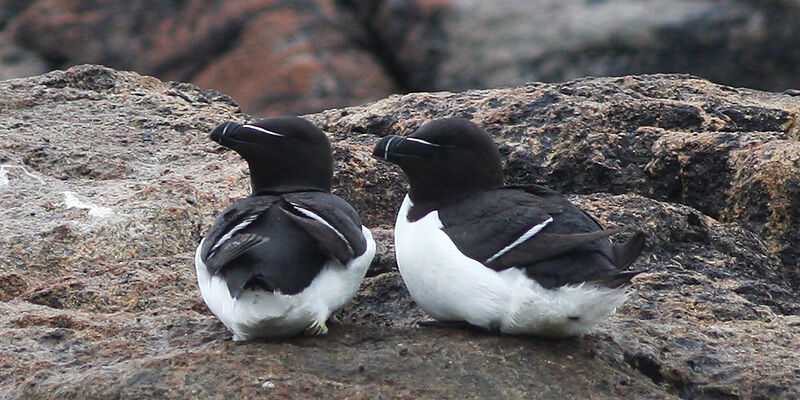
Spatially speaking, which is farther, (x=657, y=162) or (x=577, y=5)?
(x=577, y=5)

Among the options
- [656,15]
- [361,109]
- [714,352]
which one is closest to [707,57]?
[656,15]

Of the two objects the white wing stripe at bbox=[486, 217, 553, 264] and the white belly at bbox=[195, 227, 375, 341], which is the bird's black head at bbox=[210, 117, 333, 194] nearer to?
the white belly at bbox=[195, 227, 375, 341]

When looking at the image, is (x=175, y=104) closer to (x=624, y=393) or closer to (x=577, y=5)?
(x=624, y=393)

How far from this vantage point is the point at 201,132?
30.3 feet

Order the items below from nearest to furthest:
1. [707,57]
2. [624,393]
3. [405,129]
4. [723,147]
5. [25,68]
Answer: [624,393] < [723,147] < [405,129] < [707,57] < [25,68]

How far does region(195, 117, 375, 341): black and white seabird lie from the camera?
20.0 ft

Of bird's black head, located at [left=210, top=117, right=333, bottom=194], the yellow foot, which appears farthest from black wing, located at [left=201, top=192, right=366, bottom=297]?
bird's black head, located at [left=210, top=117, right=333, bottom=194]

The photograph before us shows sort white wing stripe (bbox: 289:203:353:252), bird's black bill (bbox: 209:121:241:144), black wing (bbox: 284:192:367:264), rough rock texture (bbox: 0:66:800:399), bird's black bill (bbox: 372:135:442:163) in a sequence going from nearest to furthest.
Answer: rough rock texture (bbox: 0:66:800:399) → black wing (bbox: 284:192:367:264) → white wing stripe (bbox: 289:203:353:252) → bird's black bill (bbox: 372:135:442:163) → bird's black bill (bbox: 209:121:241:144)

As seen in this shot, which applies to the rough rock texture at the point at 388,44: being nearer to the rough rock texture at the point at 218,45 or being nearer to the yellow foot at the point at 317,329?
the rough rock texture at the point at 218,45

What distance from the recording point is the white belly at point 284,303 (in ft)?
20.0

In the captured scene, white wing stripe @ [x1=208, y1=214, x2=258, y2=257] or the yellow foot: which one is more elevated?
white wing stripe @ [x1=208, y1=214, x2=258, y2=257]

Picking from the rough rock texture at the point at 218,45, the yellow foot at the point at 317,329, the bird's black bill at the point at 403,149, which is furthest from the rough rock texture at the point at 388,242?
the rough rock texture at the point at 218,45

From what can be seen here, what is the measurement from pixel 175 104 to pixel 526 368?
4.45 metres

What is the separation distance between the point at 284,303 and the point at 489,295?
0.86m
